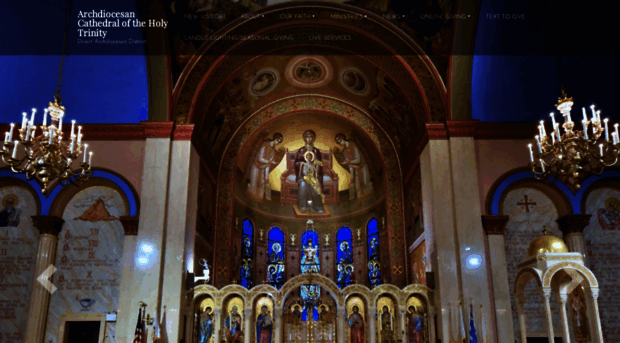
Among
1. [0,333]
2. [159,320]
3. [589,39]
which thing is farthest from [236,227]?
[589,39]

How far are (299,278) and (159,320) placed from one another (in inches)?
136

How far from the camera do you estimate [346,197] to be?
19.5 meters

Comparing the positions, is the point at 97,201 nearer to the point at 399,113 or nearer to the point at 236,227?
the point at 236,227

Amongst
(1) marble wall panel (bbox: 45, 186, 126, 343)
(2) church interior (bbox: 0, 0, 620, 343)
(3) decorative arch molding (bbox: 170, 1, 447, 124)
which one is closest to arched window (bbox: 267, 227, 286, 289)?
(2) church interior (bbox: 0, 0, 620, 343)

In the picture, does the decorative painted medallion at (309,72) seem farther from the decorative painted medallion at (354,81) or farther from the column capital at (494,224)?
the column capital at (494,224)

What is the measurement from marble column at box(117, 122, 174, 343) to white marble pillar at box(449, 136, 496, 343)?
6545mm

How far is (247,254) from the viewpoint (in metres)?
18.3

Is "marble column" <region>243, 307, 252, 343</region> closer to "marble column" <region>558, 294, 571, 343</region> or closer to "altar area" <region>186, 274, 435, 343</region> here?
"altar area" <region>186, 274, 435, 343</region>

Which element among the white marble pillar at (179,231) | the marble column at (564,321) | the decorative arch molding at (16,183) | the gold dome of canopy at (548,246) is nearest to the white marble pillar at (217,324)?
the white marble pillar at (179,231)

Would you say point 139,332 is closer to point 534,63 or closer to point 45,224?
point 45,224

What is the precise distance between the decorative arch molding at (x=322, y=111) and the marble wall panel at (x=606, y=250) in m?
5.49

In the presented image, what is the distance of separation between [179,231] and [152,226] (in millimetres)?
624

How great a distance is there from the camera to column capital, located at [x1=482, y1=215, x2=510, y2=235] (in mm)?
12023

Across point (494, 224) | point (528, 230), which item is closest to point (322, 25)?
point (494, 224)
